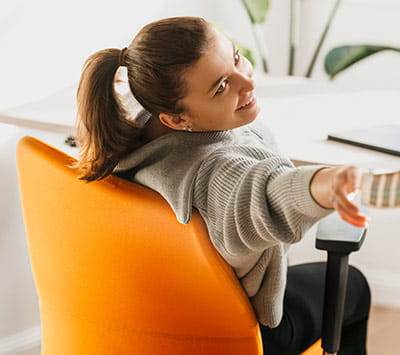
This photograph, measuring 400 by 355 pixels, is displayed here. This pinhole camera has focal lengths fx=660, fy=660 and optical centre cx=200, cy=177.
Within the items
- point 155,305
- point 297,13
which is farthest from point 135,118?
point 297,13

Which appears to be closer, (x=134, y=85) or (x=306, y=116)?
(x=134, y=85)

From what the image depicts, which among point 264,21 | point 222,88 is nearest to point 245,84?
point 222,88

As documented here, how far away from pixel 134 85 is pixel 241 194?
238 mm

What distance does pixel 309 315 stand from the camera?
1166 millimetres

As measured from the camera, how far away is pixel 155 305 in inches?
37.6

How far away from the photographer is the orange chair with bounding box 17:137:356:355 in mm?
880

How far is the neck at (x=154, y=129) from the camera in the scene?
1.01 metres

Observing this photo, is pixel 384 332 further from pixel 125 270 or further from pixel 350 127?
pixel 125 270

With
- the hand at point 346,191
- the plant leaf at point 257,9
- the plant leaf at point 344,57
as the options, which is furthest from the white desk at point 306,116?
the hand at point 346,191

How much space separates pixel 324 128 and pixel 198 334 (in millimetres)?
547

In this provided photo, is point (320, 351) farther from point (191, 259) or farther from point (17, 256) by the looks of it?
point (17, 256)

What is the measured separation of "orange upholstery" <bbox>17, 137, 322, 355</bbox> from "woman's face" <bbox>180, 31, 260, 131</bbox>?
13cm

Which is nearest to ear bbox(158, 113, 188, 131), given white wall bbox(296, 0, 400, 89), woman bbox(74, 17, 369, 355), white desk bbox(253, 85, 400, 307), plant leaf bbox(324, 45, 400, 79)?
woman bbox(74, 17, 369, 355)

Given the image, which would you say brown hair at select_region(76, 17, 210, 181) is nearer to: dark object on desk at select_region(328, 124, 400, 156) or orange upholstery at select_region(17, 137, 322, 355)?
orange upholstery at select_region(17, 137, 322, 355)
